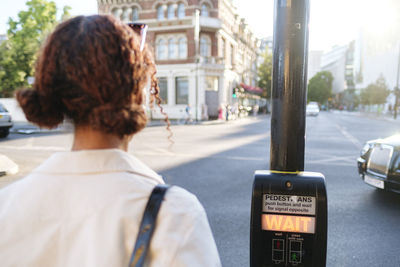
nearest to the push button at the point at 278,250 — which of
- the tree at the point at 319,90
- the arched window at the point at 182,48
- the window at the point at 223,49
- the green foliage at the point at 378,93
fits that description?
the arched window at the point at 182,48

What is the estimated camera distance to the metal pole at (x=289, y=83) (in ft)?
6.30

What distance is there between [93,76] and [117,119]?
14 centimetres

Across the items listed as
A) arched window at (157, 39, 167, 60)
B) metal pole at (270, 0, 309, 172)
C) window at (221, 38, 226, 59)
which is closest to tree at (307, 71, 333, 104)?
window at (221, 38, 226, 59)

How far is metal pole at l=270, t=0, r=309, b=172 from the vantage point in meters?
1.92

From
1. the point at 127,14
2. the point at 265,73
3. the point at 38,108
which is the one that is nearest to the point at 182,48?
the point at 127,14

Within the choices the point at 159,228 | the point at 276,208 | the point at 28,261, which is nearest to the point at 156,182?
the point at 159,228

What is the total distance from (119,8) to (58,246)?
1370 inches

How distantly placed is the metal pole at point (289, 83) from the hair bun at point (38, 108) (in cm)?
132

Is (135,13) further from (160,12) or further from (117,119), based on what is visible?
(117,119)

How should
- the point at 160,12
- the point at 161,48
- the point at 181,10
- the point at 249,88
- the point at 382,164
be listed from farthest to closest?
the point at 249,88
the point at 161,48
the point at 160,12
the point at 181,10
the point at 382,164

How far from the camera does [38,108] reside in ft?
3.48

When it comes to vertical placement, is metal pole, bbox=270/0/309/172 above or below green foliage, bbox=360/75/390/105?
below

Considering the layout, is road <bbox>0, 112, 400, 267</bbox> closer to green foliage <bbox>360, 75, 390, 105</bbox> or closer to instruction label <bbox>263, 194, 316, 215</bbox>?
instruction label <bbox>263, 194, 316, 215</bbox>

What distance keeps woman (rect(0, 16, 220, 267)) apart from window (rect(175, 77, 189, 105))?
30.6 m
